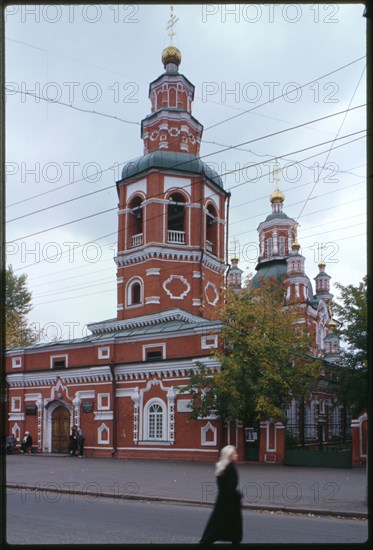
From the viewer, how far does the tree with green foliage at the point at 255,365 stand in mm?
23188

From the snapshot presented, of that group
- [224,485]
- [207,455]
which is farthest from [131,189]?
[224,485]

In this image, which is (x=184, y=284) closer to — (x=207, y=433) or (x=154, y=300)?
(x=154, y=300)

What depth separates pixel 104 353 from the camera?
3091 centimetres

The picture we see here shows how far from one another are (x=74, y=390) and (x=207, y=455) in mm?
8798

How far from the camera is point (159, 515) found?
38.9 feet

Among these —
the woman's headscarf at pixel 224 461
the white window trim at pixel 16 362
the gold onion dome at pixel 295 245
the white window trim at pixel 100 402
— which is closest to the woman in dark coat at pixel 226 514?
the woman's headscarf at pixel 224 461

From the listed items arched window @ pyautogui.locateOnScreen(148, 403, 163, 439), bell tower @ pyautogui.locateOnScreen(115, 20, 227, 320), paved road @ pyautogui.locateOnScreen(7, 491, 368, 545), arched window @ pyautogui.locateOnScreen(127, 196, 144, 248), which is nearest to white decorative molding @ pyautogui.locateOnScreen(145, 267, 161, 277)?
bell tower @ pyautogui.locateOnScreen(115, 20, 227, 320)

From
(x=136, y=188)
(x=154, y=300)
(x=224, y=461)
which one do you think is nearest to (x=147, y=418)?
(x=154, y=300)

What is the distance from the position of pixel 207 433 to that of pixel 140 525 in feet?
52.1

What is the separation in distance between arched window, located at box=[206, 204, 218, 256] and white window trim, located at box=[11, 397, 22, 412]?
13116mm

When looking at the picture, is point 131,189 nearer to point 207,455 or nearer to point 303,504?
point 207,455

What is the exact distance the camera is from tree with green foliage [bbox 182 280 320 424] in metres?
23.2

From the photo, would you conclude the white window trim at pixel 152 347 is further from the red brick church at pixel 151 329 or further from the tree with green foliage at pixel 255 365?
the tree with green foliage at pixel 255 365

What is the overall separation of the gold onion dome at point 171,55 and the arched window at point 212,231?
8.73 m
